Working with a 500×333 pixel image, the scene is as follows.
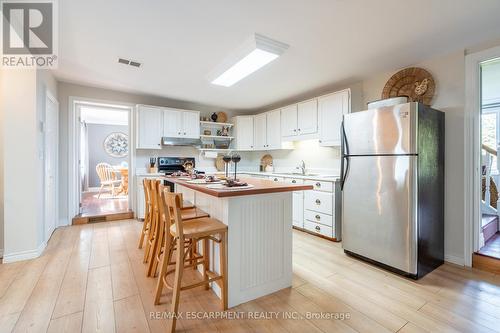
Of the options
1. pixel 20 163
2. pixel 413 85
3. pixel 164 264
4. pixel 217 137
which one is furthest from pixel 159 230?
pixel 413 85

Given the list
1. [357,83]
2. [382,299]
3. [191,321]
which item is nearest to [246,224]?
[191,321]

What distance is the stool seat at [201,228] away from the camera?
1665 mm

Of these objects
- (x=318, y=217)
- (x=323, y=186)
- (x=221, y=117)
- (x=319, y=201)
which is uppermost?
(x=221, y=117)

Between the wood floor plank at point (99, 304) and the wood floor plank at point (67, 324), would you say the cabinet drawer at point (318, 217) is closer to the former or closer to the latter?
the wood floor plank at point (99, 304)

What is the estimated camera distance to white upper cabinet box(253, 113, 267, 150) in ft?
17.1

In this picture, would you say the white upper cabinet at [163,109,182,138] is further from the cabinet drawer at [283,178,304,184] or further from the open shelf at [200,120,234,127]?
the cabinet drawer at [283,178,304,184]

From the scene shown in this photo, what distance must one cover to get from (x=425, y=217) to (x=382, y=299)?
1009 mm

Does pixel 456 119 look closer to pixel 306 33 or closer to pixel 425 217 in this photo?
pixel 425 217

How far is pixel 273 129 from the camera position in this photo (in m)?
4.96

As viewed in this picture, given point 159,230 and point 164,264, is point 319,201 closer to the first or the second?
point 159,230

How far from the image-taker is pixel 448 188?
2676mm

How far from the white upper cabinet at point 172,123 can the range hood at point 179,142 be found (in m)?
0.10

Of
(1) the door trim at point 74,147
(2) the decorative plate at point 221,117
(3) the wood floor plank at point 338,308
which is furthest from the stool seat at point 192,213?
(2) the decorative plate at point 221,117

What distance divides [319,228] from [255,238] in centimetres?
195
